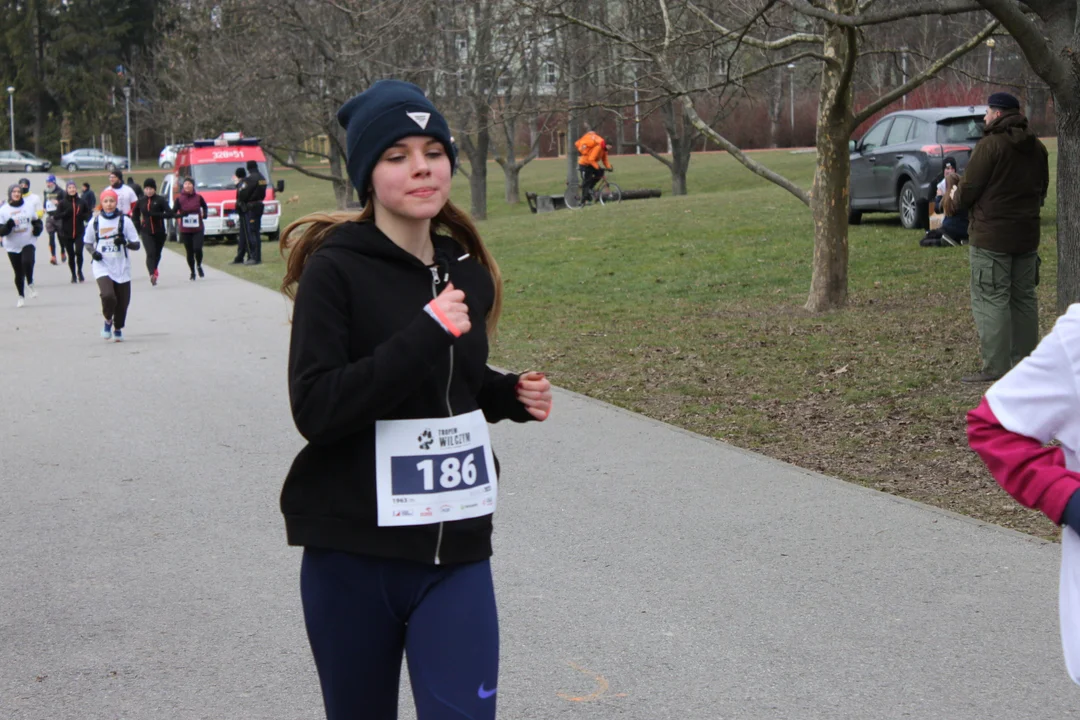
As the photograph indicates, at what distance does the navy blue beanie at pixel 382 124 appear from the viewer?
2.92m

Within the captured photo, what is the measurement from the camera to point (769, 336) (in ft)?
42.5

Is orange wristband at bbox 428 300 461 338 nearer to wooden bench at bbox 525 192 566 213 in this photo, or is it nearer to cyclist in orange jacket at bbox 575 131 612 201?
cyclist in orange jacket at bbox 575 131 612 201

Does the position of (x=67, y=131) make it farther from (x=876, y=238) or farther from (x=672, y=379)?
(x=672, y=379)

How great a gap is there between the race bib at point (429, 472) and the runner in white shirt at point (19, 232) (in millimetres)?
19225

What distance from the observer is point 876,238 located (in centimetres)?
1936

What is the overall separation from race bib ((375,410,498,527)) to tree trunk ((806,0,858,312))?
424 inches

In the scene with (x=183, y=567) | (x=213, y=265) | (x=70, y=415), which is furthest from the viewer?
(x=213, y=265)

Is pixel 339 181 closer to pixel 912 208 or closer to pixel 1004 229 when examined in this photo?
pixel 912 208

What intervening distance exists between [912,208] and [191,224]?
12933mm

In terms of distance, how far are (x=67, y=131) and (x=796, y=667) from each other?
101765mm

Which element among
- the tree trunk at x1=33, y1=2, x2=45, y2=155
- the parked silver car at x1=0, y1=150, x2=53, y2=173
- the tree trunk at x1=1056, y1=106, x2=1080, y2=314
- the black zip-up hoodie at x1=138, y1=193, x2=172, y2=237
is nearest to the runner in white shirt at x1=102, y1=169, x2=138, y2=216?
the black zip-up hoodie at x1=138, y1=193, x2=172, y2=237

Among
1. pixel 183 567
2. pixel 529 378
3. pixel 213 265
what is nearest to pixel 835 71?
pixel 183 567

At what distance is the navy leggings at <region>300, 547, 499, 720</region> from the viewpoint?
2.75 metres

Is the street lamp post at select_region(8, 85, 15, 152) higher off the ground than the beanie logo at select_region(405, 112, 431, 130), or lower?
higher
